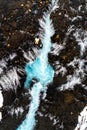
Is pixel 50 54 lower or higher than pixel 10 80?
higher

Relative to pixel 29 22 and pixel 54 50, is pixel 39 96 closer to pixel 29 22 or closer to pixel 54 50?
pixel 54 50

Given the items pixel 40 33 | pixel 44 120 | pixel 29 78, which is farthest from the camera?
pixel 40 33

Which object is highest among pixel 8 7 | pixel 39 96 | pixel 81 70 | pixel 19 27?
pixel 8 7

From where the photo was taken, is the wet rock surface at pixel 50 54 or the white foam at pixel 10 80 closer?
the wet rock surface at pixel 50 54

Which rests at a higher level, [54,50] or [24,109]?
[54,50]

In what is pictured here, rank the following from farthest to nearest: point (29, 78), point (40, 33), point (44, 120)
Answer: point (40, 33) → point (29, 78) → point (44, 120)

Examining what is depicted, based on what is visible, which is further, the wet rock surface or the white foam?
the white foam

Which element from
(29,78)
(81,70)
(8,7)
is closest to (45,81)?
(29,78)

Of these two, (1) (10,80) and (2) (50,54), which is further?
(2) (50,54)
